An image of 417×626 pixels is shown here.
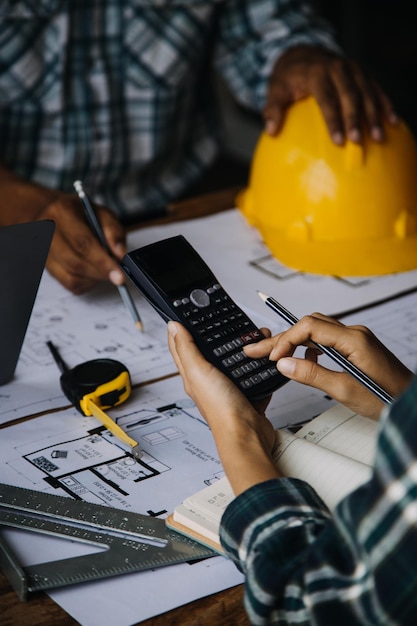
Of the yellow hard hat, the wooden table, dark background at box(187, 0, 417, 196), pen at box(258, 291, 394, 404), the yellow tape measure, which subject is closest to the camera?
the wooden table

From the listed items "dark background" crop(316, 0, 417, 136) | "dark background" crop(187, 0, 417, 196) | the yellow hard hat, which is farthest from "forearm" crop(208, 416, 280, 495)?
"dark background" crop(316, 0, 417, 136)

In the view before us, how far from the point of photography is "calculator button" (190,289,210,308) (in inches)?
32.0

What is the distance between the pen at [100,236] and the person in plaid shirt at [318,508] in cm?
29

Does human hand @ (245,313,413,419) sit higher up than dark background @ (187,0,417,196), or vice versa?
human hand @ (245,313,413,419)

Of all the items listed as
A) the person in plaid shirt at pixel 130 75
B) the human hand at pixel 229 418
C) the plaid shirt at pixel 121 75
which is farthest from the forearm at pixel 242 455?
the plaid shirt at pixel 121 75

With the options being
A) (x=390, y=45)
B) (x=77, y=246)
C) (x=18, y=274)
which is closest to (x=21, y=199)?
(x=77, y=246)

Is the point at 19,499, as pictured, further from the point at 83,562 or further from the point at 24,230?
the point at 24,230

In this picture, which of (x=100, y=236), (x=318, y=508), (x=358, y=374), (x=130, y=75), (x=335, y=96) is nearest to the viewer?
(x=318, y=508)

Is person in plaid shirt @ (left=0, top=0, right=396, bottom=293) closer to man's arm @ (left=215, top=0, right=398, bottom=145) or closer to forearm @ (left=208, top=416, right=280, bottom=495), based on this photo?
man's arm @ (left=215, top=0, right=398, bottom=145)

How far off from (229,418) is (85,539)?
0.52 feet

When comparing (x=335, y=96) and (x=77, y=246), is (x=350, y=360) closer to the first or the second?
(x=77, y=246)

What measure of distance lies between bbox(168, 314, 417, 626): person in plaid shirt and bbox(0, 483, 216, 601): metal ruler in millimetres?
73

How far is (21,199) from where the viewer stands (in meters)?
1.28

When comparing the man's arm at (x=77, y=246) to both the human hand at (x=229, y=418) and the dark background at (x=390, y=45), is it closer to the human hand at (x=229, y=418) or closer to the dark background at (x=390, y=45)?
the human hand at (x=229, y=418)
